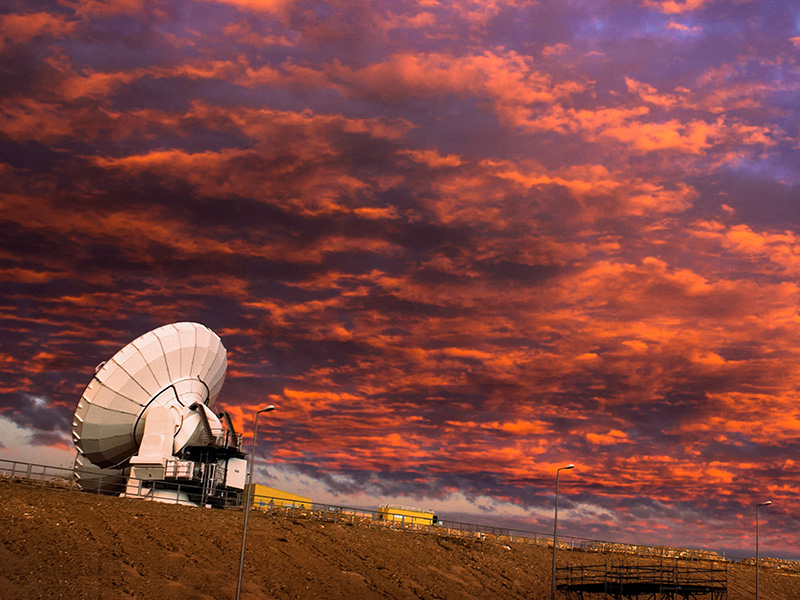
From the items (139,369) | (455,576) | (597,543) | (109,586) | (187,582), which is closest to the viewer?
(109,586)

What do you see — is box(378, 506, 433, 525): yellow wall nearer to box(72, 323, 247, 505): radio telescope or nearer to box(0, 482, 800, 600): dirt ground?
box(0, 482, 800, 600): dirt ground

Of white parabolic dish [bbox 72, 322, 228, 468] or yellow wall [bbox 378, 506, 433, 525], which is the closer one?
white parabolic dish [bbox 72, 322, 228, 468]

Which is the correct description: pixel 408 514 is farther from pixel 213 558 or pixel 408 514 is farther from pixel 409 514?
pixel 213 558

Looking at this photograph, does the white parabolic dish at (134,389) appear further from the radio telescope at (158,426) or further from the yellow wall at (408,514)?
the yellow wall at (408,514)

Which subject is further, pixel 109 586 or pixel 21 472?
pixel 21 472

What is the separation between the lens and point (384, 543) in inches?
2133

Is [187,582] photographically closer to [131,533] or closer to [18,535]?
[131,533]

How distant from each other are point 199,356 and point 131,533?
15.5m

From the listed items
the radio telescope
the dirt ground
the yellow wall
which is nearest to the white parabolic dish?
the radio telescope

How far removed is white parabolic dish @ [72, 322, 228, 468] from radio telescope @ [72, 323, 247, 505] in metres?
0.06

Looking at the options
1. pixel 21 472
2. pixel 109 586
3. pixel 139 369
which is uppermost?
pixel 139 369

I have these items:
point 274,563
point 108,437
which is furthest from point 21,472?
point 274,563

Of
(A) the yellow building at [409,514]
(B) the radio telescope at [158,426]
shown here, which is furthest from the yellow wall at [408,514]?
(B) the radio telescope at [158,426]

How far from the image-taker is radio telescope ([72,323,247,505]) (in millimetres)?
48750
